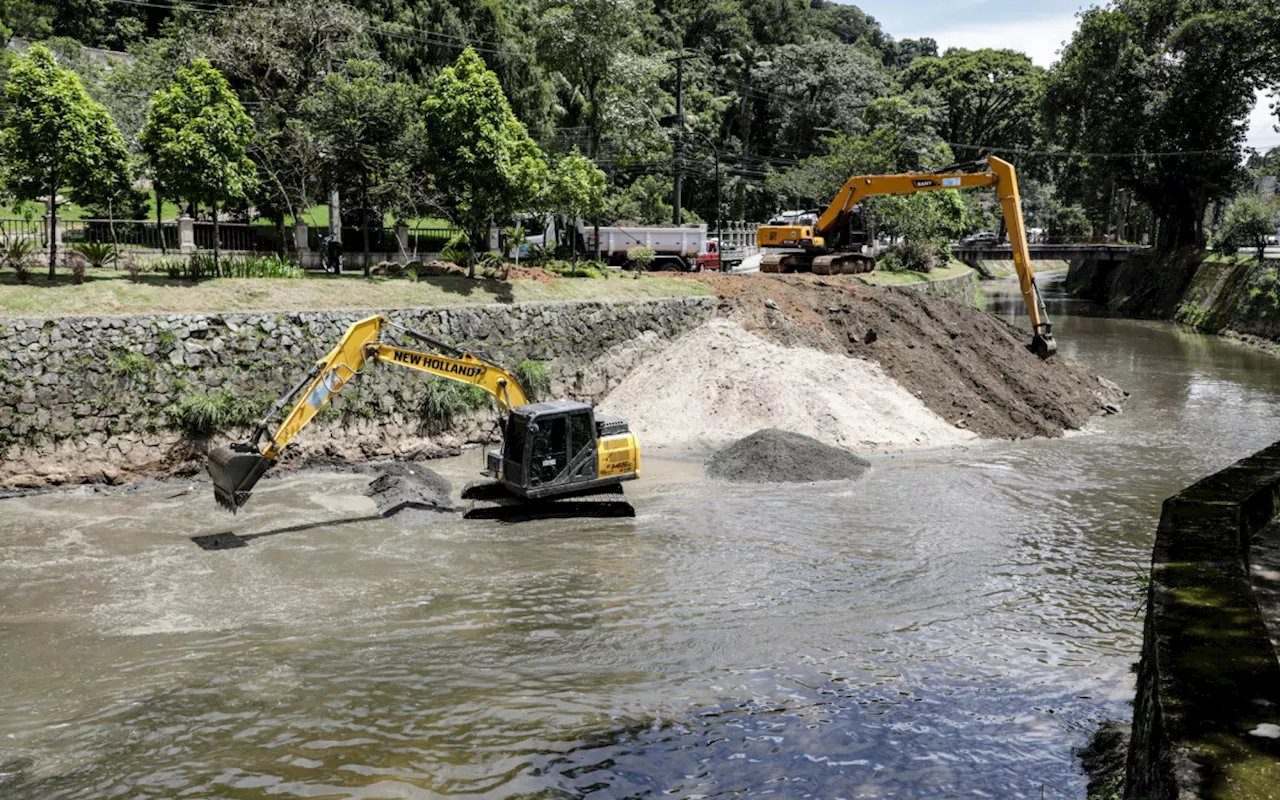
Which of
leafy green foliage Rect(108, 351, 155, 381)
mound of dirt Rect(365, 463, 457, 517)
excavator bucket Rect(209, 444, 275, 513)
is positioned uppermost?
leafy green foliage Rect(108, 351, 155, 381)

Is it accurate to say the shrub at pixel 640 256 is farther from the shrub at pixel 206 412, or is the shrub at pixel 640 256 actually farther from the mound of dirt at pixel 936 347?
the shrub at pixel 206 412

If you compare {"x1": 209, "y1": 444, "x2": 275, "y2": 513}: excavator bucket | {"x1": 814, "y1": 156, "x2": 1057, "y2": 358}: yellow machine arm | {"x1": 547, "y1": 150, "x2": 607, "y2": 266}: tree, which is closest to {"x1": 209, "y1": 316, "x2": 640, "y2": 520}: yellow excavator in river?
{"x1": 209, "y1": 444, "x2": 275, "y2": 513}: excavator bucket

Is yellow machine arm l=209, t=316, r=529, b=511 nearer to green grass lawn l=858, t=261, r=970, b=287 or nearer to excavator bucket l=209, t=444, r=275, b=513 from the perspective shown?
excavator bucket l=209, t=444, r=275, b=513

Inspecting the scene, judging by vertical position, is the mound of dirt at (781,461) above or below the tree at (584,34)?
below

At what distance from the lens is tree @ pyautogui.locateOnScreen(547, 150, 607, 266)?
31594mm

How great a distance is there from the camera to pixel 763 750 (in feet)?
32.7

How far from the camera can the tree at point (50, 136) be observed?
2245 centimetres

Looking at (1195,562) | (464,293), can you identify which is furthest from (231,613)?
(464,293)

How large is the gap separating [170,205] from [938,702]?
47189 millimetres

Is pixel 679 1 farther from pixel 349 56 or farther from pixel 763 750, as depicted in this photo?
pixel 763 750

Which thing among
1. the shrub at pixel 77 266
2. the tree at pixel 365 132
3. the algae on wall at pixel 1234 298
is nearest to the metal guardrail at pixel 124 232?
the tree at pixel 365 132

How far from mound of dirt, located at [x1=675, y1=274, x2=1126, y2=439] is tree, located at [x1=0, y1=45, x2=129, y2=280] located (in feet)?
59.1

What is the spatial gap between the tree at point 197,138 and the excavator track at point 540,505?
38.9 ft

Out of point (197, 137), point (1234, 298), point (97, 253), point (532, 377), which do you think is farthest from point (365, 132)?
point (1234, 298)
